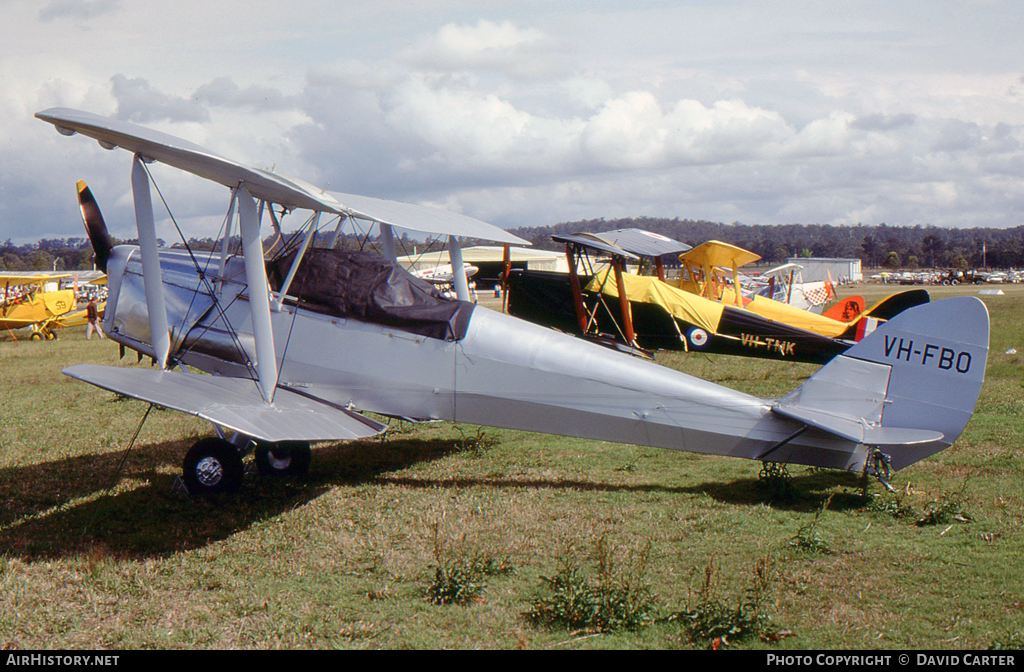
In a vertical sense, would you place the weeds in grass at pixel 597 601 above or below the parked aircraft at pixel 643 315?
below

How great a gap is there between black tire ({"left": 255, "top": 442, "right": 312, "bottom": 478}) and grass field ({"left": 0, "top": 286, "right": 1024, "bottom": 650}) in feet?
0.56

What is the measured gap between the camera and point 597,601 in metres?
3.75

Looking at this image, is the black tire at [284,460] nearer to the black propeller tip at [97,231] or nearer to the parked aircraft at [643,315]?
the black propeller tip at [97,231]

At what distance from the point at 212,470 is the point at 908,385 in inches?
199

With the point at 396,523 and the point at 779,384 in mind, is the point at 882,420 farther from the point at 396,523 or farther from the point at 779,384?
the point at 779,384

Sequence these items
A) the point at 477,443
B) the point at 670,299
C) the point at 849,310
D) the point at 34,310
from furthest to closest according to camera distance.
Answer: the point at 34,310, the point at 849,310, the point at 670,299, the point at 477,443

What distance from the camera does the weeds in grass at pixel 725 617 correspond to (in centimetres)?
345

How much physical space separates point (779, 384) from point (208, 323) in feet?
27.1

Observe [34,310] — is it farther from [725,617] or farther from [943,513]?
[943,513]

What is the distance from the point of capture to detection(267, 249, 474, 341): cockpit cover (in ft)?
19.9

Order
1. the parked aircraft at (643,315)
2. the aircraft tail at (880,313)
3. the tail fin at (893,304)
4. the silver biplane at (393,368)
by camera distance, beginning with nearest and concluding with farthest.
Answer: the silver biplane at (393,368)
the parked aircraft at (643,315)
the aircraft tail at (880,313)
the tail fin at (893,304)

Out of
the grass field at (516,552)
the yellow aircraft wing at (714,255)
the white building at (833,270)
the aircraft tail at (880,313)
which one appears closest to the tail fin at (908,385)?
the grass field at (516,552)

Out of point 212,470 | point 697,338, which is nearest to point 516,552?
point 212,470

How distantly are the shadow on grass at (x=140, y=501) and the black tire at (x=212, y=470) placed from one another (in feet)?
0.56
